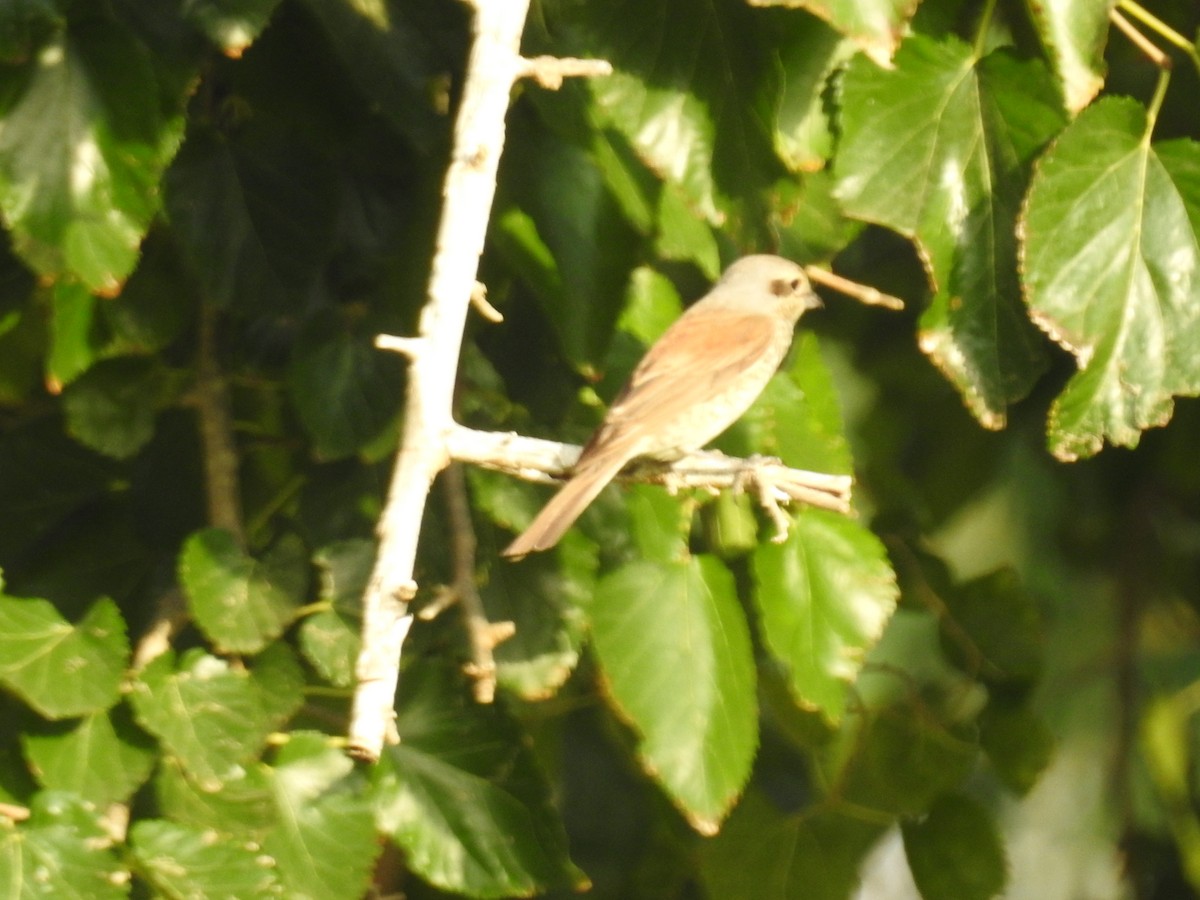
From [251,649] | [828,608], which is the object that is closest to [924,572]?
[828,608]

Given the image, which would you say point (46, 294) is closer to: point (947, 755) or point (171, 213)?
point (171, 213)

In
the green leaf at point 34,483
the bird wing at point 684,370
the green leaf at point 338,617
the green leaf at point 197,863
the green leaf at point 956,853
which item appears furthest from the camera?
the green leaf at point 956,853

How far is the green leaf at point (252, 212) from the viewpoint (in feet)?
6.82

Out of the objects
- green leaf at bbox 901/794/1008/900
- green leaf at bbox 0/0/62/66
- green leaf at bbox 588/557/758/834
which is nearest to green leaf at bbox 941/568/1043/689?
green leaf at bbox 901/794/1008/900

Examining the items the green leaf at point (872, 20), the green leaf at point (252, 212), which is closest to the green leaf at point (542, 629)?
the green leaf at point (252, 212)

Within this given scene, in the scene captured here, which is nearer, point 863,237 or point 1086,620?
point 863,237

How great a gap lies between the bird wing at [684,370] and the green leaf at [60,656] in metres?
0.70

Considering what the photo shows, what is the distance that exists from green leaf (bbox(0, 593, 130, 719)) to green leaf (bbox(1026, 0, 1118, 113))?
4.85ft

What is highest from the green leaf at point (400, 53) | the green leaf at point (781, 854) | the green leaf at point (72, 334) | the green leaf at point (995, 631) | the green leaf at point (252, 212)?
the green leaf at point (400, 53)

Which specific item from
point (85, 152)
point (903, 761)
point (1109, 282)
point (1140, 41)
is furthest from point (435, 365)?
point (903, 761)

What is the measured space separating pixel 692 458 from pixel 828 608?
30cm

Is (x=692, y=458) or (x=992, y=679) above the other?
(x=692, y=458)

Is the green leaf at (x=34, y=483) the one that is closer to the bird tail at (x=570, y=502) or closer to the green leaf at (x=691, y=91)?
the bird tail at (x=570, y=502)

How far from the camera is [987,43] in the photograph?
7.21 ft
